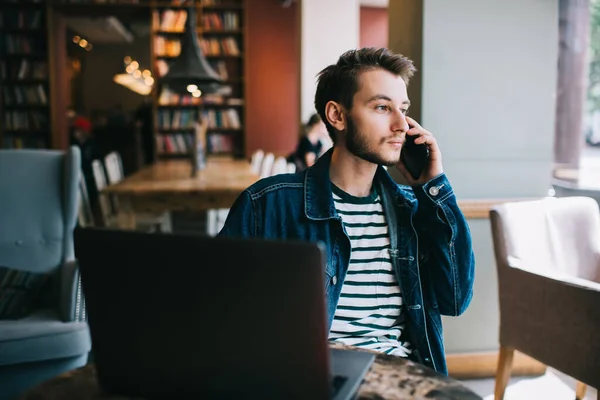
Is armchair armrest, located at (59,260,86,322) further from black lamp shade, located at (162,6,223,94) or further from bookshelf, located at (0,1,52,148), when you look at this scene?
bookshelf, located at (0,1,52,148)

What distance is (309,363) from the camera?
69 centimetres

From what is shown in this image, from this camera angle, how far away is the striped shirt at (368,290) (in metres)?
1.34

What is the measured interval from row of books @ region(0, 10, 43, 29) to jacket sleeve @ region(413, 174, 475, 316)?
7510 mm

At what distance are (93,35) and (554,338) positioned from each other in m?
10.9

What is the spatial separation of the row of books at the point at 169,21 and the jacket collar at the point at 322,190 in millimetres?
6537

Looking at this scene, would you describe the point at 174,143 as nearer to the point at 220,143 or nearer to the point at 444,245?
the point at 220,143

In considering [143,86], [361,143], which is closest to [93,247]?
[361,143]

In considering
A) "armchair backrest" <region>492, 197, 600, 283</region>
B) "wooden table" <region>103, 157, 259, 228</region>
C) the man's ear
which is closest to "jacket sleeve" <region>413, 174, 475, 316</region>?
the man's ear

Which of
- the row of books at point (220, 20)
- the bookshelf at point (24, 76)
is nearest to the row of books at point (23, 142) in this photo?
the bookshelf at point (24, 76)

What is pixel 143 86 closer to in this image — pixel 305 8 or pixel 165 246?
pixel 305 8

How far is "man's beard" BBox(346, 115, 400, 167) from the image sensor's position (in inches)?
54.4

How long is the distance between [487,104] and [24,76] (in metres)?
6.82

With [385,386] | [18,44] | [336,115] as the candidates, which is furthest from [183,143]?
[385,386]

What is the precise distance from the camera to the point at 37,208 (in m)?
2.60
